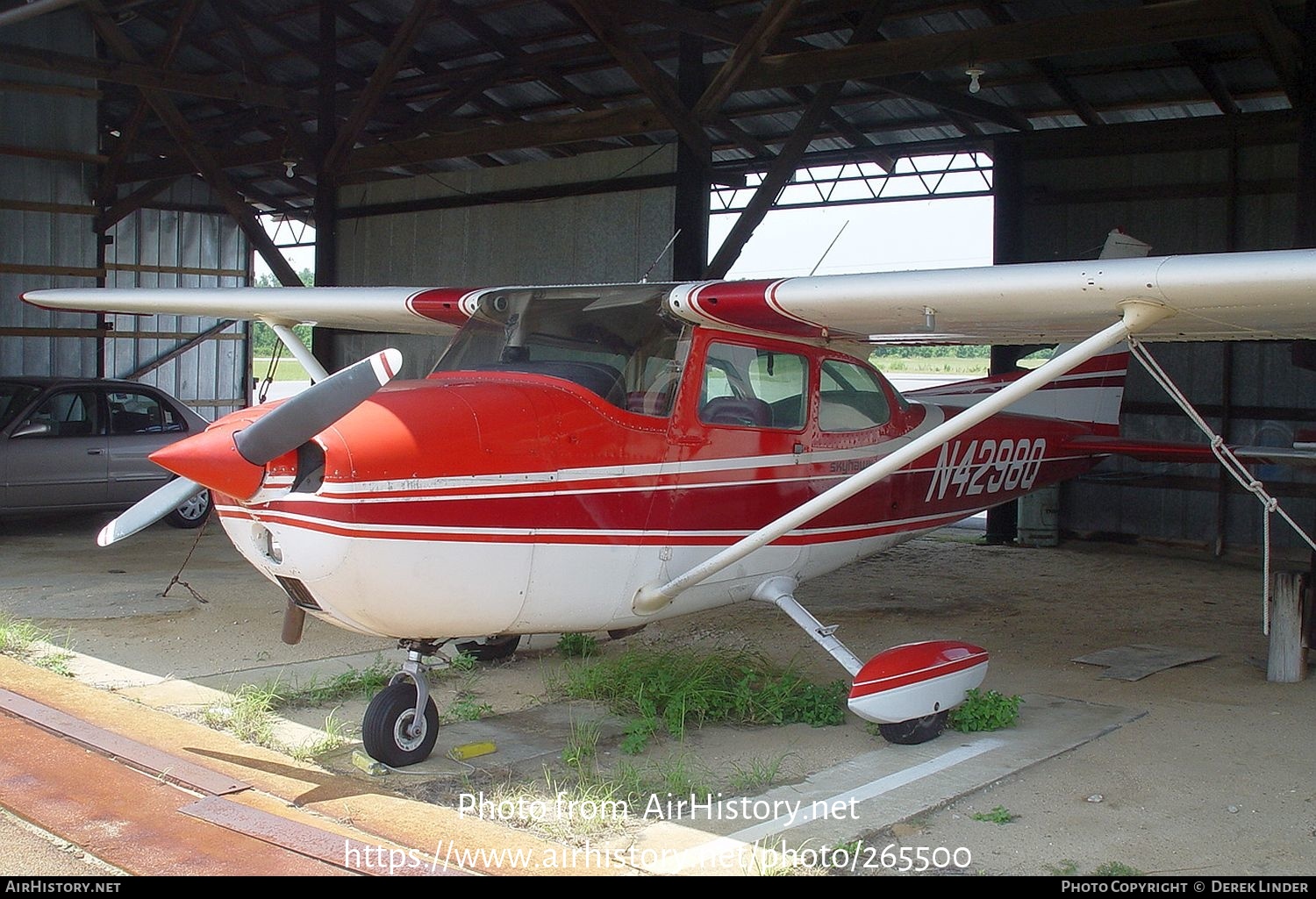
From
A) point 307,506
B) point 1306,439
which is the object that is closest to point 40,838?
point 307,506

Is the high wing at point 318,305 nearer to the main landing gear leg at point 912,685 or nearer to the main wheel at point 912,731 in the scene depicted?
the main landing gear leg at point 912,685

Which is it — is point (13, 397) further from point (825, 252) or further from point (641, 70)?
point (825, 252)

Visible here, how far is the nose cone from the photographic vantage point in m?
4.05

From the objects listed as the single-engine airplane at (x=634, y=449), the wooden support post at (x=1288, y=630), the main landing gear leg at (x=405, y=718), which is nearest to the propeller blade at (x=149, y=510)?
the single-engine airplane at (x=634, y=449)

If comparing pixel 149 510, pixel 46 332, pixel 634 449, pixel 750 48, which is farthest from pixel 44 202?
pixel 634 449

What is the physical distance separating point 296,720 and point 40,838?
1.65 metres

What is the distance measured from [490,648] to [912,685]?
8.35 feet

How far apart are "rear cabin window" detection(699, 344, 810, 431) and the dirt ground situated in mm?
1562

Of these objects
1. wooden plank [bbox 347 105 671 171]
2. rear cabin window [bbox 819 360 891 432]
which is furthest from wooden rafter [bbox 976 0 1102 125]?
rear cabin window [bbox 819 360 891 432]

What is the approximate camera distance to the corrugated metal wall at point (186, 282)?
69.9 feet

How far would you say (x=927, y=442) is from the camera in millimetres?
4941

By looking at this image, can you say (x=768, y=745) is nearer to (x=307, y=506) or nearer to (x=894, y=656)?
(x=894, y=656)

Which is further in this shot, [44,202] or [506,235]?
[506,235]

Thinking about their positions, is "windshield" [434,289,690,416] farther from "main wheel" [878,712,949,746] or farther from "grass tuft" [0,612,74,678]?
"grass tuft" [0,612,74,678]
